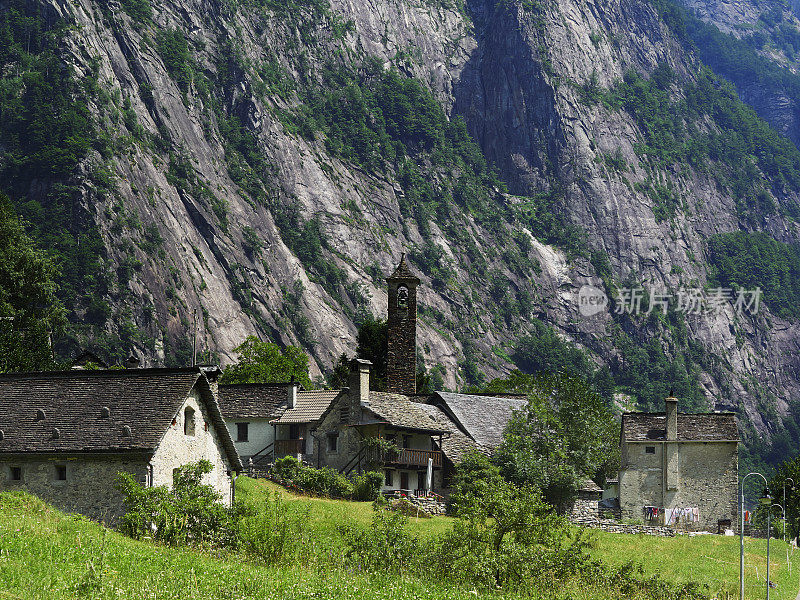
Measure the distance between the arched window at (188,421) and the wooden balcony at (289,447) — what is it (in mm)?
27613

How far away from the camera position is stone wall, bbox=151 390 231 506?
1722 inches

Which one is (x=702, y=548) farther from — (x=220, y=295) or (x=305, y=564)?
(x=220, y=295)

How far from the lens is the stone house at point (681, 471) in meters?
80.2

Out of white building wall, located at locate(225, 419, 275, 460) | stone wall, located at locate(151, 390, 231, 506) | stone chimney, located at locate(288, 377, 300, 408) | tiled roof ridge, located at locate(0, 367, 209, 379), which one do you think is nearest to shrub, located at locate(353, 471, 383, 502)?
white building wall, located at locate(225, 419, 275, 460)

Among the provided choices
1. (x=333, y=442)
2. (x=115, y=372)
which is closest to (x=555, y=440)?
(x=333, y=442)

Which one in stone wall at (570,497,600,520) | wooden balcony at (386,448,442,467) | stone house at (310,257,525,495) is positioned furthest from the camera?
stone wall at (570,497,600,520)

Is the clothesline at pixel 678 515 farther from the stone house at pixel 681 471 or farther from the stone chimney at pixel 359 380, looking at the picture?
the stone chimney at pixel 359 380

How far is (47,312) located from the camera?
99.4 metres

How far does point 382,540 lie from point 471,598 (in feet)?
22.2

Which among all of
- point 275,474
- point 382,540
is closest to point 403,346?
point 275,474

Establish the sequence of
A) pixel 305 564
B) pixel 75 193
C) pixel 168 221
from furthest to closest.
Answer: pixel 168 221, pixel 75 193, pixel 305 564

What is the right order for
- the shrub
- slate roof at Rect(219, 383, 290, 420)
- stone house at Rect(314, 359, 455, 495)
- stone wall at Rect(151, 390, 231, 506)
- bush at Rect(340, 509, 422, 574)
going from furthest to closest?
slate roof at Rect(219, 383, 290, 420) → stone house at Rect(314, 359, 455, 495) → the shrub → stone wall at Rect(151, 390, 231, 506) → bush at Rect(340, 509, 422, 574)

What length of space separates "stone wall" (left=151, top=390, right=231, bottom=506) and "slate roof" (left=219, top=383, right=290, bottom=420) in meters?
28.2

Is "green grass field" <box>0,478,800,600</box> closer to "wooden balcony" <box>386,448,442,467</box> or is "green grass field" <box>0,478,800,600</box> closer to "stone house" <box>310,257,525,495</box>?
"wooden balcony" <box>386,448,442,467</box>
